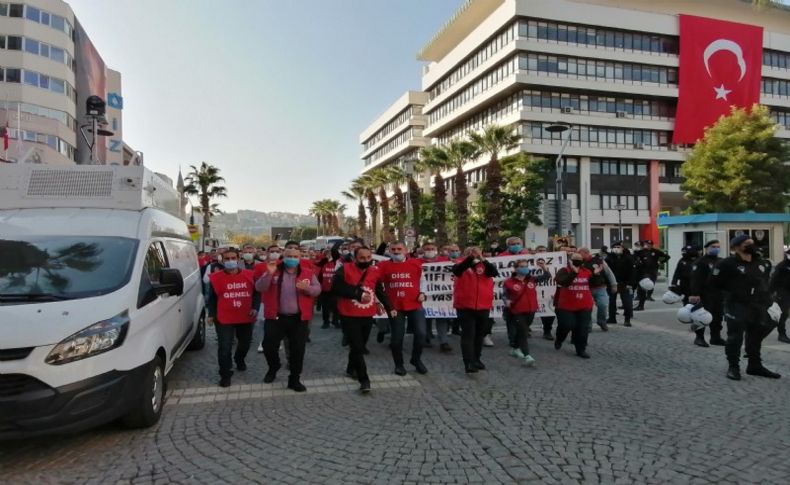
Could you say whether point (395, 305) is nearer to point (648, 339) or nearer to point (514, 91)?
point (648, 339)

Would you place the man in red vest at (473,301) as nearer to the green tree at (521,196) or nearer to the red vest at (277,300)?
the red vest at (277,300)

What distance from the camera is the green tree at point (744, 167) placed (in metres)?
32.9

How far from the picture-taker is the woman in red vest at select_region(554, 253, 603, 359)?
770cm

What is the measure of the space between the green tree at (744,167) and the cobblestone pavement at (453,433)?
1241 inches

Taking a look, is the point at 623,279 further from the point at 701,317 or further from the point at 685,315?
the point at 701,317

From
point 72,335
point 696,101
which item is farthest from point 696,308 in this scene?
point 696,101

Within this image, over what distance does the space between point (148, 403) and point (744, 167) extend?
37.7m

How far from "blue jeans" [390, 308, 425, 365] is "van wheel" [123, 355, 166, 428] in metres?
2.81

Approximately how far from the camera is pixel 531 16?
147 feet

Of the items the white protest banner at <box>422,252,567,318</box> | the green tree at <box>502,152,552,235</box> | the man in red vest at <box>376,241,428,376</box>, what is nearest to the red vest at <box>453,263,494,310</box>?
the man in red vest at <box>376,241,428,376</box>

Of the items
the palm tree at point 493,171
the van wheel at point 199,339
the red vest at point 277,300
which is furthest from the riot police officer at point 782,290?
the palm tree at point 493,171

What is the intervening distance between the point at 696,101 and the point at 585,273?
2023 inches

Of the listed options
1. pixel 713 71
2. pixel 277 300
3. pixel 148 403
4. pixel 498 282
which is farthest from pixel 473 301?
pixel 713 71

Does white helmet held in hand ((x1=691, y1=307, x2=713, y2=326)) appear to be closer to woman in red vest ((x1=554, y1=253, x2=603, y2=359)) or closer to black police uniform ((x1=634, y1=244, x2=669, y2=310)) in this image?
woman in red vest ((x1=554, y1=253, x2=603, y2=359))
